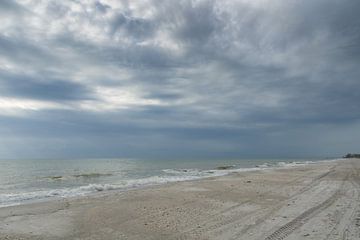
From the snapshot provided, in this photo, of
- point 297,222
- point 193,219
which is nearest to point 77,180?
point 193,219

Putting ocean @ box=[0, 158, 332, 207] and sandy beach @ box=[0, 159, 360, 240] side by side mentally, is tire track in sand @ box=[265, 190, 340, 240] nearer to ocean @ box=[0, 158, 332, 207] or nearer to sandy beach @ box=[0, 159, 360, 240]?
sandy beach @ box=[0, 159, 360, 240]

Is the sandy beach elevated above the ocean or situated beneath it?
situated beneath

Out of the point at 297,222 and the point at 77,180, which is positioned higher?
the point at 77,180

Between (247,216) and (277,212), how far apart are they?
54.1 inches

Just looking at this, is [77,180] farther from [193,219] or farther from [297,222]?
[297,222]

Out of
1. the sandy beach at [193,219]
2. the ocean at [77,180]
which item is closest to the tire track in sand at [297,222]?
the sandy beach at [193,219]

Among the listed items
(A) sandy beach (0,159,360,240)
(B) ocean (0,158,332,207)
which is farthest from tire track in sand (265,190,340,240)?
(B) ocean (0,158,332,207)

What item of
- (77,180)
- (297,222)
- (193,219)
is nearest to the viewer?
(297,222)

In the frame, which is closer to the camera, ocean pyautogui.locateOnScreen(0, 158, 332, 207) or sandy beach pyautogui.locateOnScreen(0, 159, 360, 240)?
sandy beach pyautogui.locateOnScreen(0, 159, 360, 240)

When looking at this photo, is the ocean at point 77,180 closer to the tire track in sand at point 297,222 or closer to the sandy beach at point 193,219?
the sandy beach at point 193,219

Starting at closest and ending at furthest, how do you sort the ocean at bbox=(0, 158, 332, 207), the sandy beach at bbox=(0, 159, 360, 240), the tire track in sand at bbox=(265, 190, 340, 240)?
1. the tire track in sand at bbox=(265, 190, 340, 240)
2. the sandy beach at bbox=(0, 159, 360, 240)
3. the ocean at bbox=(0, 158, 332, 207)

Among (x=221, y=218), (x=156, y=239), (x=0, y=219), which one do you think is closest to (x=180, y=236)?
(x=156, y=239)

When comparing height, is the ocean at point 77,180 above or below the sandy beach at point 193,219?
above

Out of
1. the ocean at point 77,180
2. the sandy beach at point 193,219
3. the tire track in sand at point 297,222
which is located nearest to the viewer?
the tire track in sand at point 297,222
